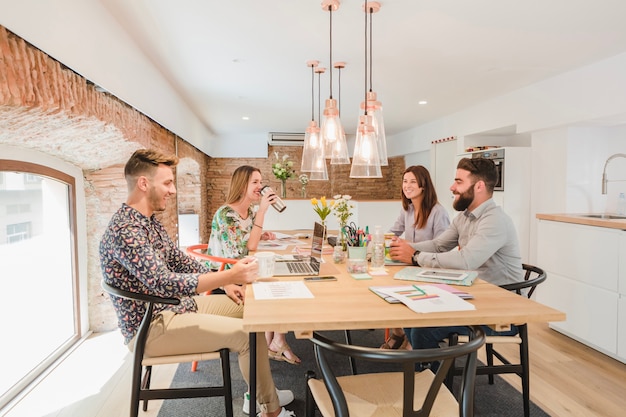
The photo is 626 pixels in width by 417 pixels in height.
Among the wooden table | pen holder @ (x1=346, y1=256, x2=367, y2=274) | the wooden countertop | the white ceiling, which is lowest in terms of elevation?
the wooden table

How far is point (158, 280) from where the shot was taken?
165 centimetres

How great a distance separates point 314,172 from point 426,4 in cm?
145

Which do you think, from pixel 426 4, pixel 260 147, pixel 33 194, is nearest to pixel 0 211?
pixel 33 194

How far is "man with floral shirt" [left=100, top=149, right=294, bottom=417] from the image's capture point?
1652mm

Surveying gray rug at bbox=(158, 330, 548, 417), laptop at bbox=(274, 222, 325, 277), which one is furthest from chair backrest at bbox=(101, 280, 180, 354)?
gray rug at bbox=(158, 330, 548, 417)

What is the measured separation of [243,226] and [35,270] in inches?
55.4

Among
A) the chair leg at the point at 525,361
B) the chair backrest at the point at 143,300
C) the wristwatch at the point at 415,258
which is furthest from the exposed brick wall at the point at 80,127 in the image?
the chair leg at the point at 525,361

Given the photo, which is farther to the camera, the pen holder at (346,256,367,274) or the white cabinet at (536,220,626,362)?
the white cabinet at (536,220,626,362)

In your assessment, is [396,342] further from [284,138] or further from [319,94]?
[284,138]

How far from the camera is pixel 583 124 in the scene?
396cm

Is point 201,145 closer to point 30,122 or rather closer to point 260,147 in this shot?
point 260,147

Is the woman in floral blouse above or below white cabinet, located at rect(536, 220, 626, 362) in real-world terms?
above

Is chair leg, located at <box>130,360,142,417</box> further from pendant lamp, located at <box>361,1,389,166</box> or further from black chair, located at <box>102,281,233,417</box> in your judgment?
pendant lamp, located at <box>361,1,389,166</box>

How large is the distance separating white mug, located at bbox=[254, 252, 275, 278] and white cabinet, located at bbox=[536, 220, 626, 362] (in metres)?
2.48
